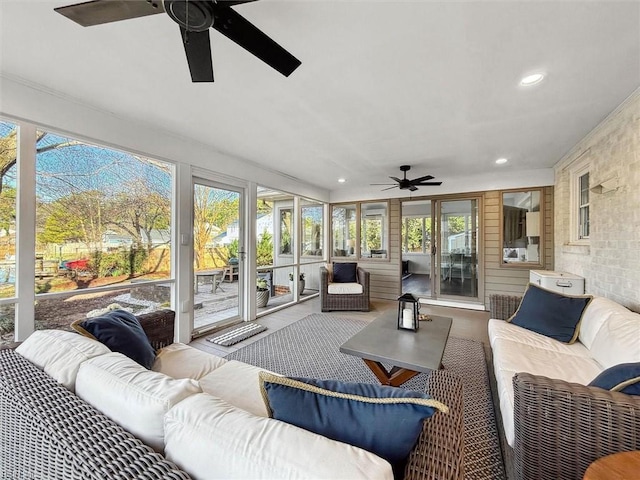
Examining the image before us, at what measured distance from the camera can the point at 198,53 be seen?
4.71ft

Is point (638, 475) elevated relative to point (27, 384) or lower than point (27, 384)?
lower

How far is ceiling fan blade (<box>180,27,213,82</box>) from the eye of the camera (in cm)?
133

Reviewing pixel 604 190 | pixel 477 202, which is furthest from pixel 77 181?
pixel 477 202

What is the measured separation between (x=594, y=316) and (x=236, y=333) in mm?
3697

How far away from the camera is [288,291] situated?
580cm

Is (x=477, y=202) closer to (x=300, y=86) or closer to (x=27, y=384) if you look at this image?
(x=300, y=86)

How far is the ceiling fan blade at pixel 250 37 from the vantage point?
1230mm

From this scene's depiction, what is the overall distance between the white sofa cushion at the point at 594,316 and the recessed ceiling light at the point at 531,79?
5.98 feet

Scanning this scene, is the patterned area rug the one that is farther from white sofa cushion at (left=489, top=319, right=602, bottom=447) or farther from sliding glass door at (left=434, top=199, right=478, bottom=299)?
sliding glass door at (left=434, top=199, right=478, bottom=299)

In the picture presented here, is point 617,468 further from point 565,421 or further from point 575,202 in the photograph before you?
point 575,202

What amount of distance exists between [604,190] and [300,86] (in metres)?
3.14

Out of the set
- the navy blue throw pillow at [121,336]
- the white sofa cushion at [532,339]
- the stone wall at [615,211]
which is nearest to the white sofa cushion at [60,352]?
the navy blue throw pillow at [121,336]

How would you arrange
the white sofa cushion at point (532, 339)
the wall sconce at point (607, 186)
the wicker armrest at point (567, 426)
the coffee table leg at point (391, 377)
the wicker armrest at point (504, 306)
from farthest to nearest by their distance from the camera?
the wicker armrest at point (504, 306)
the wall sconce at point (607, 186)
the coffee table leg at point (391, 377)
the white sofa cushion at point (532, 339)
the wicker armrest at point (567, 426)

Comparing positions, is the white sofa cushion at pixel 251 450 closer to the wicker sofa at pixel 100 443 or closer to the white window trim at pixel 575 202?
the wicker sofa at pixel 100 443
